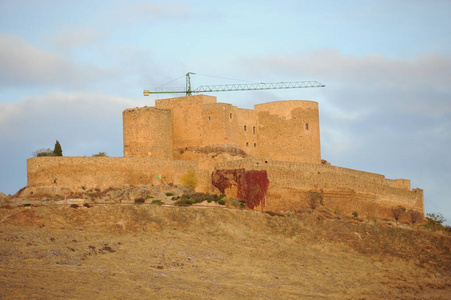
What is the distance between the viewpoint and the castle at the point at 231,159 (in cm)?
4578

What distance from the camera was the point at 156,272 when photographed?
29.6m

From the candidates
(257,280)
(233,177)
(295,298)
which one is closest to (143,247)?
(257,280)

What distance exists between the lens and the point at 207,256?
108 ft

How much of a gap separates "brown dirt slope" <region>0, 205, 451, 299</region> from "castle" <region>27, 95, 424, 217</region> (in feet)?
18.8

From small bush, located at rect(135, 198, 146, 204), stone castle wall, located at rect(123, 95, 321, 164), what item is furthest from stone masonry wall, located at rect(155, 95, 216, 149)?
small bush, located at rect(135, 198, 146, 204)

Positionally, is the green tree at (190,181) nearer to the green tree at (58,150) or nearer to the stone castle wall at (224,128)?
the stone castle wall at (224,128)

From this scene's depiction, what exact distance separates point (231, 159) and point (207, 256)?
18334mm

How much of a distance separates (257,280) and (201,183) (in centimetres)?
1887

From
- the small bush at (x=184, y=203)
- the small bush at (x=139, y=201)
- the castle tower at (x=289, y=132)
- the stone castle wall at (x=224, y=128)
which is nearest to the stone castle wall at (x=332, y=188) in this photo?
the castle tower at (x=289, y=132)

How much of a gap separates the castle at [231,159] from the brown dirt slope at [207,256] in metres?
5.72

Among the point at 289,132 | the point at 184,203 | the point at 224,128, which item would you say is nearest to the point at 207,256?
the point at 184,203

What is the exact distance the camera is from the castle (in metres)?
45.8

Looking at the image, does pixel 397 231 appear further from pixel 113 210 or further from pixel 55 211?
pixel 55 211

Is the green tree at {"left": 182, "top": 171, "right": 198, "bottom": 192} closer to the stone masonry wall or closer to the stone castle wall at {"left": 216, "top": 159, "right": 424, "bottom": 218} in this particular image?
the stone castle wall at {"left": 216, "top": 159, "right": 424, "bottom": 218}
